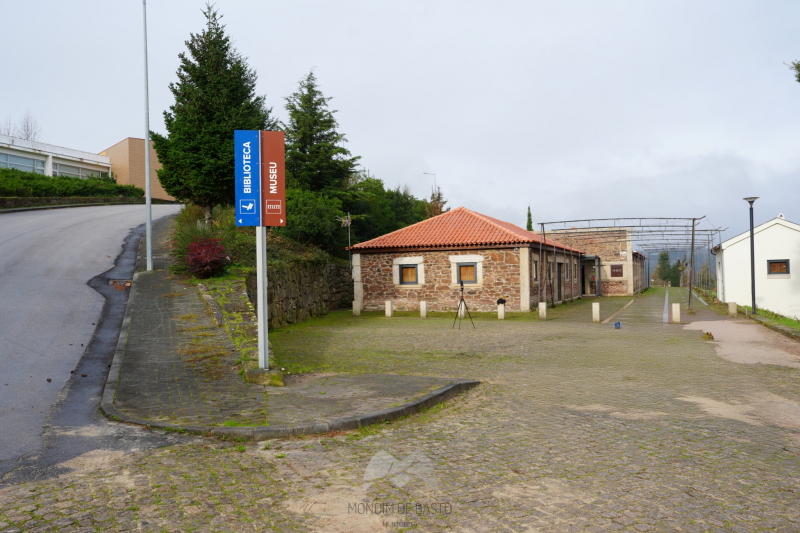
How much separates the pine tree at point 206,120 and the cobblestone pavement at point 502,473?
47.6 feet

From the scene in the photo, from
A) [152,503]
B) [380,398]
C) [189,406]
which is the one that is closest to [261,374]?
[189,406]

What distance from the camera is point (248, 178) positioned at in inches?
326

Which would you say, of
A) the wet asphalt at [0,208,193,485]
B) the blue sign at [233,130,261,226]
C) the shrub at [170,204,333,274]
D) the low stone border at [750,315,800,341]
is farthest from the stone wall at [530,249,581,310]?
the wet asphalt at [0,208,193,485]

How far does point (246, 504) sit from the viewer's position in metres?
3.87

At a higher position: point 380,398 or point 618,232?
point 618,232

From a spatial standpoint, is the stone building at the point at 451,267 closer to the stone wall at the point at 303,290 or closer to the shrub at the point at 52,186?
the stone wall at the point at 303,290

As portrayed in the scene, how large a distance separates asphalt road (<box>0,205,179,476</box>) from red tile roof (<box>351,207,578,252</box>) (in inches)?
413

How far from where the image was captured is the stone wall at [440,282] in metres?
22.4

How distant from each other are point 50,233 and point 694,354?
72.4ft

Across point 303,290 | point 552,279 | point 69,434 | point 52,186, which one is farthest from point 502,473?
point 52,186

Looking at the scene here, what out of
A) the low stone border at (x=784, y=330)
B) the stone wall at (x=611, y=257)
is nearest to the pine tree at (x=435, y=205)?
the stone wall at (x=611, y=257)

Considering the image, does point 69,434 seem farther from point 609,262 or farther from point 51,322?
point 609,262

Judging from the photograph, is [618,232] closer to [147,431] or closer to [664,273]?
[147,431]

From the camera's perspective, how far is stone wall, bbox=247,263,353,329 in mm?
16328
